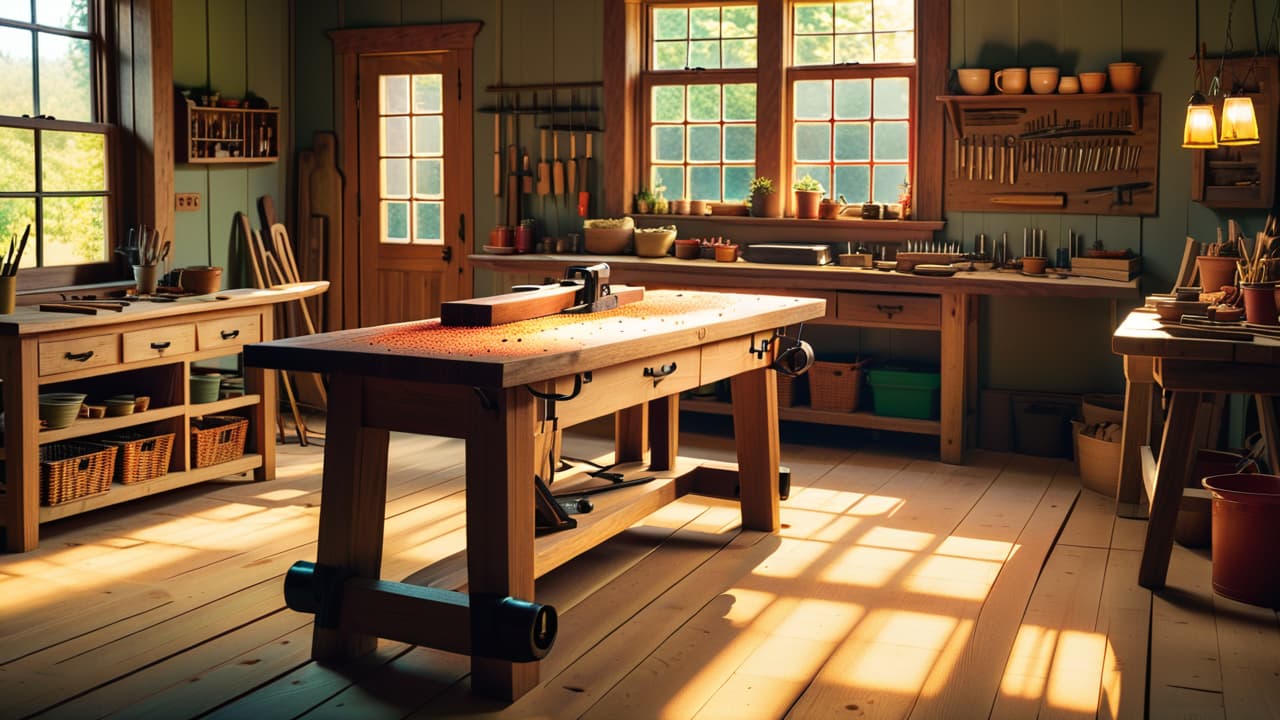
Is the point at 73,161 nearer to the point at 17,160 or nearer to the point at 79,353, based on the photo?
the point at 17,160

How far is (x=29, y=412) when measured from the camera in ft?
16.0

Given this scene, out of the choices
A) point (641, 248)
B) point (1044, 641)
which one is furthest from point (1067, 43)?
point (1044, 641)

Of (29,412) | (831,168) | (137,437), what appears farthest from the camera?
(831,168)

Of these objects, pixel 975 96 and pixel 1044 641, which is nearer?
pixel 1044 641

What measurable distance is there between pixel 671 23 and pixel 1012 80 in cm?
218

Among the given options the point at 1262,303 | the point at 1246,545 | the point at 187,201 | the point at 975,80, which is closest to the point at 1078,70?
the point at 975,80

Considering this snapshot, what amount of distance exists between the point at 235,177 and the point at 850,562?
4.74m

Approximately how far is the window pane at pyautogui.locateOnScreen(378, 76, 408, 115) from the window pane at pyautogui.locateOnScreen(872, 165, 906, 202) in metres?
3.11

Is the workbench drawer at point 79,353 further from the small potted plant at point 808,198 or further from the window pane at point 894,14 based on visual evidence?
the window pane at point 894,14

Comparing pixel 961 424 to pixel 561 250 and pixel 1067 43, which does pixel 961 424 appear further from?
pixel 561 250

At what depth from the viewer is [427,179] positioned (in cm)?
833

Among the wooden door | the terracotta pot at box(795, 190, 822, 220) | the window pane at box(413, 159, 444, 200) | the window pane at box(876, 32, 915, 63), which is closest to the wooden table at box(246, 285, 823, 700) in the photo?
the terracotta pot at box(795, 190, 822, 220)

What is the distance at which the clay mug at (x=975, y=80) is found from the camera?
6.77m

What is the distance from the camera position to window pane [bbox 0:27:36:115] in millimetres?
6246
